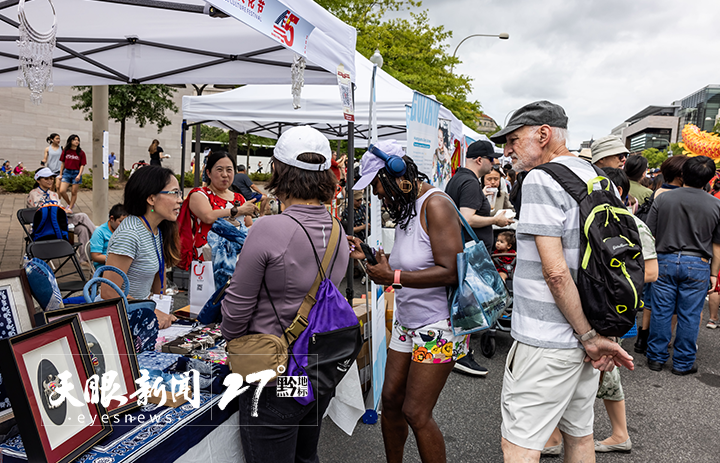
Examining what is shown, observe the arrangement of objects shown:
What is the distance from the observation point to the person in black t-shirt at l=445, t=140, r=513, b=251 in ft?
15.3

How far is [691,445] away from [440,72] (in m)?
19.6

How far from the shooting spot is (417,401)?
2260 mm

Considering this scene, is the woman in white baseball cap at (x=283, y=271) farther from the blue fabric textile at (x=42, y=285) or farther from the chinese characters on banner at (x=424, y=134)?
the chinese characters on banner at (x=424, y=134)

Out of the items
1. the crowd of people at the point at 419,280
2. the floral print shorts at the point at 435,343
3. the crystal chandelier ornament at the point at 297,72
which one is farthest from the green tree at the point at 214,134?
the floral print shorts at the point at 435,343

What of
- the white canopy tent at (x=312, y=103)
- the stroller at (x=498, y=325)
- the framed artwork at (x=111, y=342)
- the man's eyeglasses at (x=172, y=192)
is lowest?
the stroller at (x=498, y=325)

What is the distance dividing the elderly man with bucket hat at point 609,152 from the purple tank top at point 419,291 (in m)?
2.55

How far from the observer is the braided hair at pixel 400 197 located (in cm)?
239

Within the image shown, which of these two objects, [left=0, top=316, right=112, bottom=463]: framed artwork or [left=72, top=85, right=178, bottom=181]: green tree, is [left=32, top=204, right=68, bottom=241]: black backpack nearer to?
[left=0, top=316, right=112, bottom=463]: framed artwork

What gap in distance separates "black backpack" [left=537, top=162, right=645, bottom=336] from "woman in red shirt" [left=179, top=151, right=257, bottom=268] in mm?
2723

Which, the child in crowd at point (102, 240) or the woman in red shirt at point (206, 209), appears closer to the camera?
the woman in red shirt at point (206, 209)

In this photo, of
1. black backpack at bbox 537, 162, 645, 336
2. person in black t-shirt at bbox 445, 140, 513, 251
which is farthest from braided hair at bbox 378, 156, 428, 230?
person in black t-shirt at bbox 445, 140, 513, 251

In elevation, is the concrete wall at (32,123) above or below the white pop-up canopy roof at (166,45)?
above

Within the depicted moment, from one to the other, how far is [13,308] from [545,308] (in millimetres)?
2008

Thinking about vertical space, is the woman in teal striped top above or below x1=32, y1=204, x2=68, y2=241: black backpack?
above
